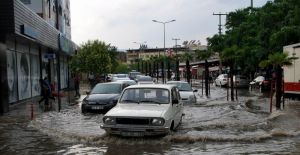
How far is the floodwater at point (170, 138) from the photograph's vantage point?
1260 centimetres

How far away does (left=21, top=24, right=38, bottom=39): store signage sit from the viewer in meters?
25.3

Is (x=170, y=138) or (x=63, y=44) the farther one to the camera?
(x=63, y=44)

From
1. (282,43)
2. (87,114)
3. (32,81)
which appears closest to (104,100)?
(87,114)

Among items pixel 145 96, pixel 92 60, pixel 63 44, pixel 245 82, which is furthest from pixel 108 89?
pixel 245 82

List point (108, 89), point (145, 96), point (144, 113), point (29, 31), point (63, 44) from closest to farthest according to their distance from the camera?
point (144, 113) < point (145, 96) < point (108, 89) < point (29, 31) < point (63, 44)

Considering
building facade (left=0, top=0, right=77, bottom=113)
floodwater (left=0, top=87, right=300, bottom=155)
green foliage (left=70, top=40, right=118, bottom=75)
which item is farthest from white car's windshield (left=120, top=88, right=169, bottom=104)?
green foliage (left=70, top=40, right=118, bottom=75)

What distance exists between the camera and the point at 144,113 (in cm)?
1343

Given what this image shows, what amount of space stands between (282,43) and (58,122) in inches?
958

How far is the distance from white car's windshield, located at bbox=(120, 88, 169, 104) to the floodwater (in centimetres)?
111

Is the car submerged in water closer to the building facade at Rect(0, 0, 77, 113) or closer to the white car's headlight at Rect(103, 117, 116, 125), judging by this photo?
the building facade at Rect(0, 0, 77, 113)

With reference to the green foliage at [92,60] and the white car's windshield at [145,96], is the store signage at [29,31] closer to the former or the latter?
the white car's windshield at [145,96]

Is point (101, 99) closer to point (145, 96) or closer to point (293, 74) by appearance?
point (145, 96)

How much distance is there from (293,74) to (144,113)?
17.8m

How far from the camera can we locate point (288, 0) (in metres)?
41.7
